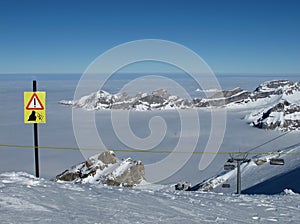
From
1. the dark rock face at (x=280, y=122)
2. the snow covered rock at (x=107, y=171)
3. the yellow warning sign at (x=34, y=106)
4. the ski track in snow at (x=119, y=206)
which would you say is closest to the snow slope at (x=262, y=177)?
the snow covered rock at (x=107, y=171)

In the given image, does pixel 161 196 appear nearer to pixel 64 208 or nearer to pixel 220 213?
pixel 220 213

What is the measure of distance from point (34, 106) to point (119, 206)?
10.9 feet

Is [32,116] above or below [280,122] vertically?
above

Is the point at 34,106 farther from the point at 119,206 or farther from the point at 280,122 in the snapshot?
the point at 280,122

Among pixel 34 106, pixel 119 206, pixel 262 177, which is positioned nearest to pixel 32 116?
pixel 34 106

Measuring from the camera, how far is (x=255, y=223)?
202 inches

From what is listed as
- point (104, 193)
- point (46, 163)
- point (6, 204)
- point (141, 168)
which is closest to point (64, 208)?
point (6, 204)

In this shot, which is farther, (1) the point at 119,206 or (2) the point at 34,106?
(2) the point at 34,106

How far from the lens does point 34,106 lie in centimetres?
751

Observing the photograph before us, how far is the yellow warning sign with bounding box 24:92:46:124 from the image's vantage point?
7.39 m

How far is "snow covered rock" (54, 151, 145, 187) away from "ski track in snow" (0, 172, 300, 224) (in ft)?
107

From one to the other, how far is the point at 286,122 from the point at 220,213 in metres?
200

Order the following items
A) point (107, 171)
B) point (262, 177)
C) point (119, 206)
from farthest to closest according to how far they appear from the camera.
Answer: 1. point (107, 171)
2. point (262, 177)
3. point (119, 206)

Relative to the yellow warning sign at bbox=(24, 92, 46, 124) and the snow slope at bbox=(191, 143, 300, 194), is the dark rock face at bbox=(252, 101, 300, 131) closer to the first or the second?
the snow slope at bbox=(191, 143, 300, 194)
